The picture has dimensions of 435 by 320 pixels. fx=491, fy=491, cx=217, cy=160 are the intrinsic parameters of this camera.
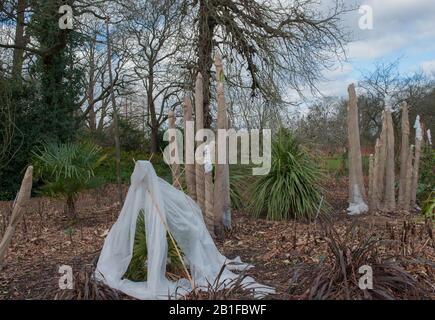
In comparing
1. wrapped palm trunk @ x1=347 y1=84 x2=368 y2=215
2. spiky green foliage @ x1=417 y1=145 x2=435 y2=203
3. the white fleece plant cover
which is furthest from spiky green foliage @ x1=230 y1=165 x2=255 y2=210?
the white fleece plant cover

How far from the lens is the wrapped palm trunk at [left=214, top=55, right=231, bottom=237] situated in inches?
241

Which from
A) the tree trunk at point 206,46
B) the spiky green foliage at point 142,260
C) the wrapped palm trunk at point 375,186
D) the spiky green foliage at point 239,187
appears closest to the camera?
the spiky green foliage at point 142,260

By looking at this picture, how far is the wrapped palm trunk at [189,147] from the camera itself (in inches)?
246

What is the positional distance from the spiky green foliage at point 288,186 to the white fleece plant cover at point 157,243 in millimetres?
3258

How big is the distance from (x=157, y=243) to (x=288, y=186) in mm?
4190

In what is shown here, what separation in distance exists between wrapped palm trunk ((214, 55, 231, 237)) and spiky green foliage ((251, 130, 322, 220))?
159 cm

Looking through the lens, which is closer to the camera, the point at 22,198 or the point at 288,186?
the point at 22,198

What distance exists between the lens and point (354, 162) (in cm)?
852

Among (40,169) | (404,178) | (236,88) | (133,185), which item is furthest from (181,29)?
(133,185)

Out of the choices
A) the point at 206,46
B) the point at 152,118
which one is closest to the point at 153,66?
the point at 152,118

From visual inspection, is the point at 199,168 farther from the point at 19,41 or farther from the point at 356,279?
the point at 19,41

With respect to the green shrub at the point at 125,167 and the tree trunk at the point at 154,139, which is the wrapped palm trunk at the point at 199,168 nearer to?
the green shrub at the point at 125,167

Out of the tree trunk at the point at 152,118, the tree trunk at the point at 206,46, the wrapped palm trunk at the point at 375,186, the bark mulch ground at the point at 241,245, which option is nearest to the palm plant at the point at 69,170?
the bark mulch ground at the point at 241,245

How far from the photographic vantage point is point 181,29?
1145 centimetres
